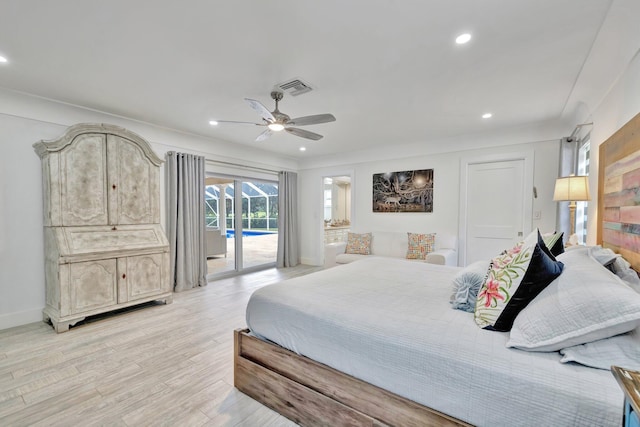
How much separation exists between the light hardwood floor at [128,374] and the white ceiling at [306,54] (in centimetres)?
250

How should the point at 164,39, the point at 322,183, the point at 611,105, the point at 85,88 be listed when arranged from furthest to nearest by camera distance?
the point at 322,183
the point at 85,88
the point at 611,105
the point at 164,39

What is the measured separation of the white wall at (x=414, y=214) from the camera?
3912mm

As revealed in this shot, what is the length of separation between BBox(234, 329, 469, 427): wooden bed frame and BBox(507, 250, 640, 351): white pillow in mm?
466

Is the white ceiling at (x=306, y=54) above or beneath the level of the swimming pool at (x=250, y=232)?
above

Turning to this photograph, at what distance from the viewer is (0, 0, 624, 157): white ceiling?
170 centimetres

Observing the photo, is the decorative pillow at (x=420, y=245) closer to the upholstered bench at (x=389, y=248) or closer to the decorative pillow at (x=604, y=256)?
the upholstered bench at (x=389, y=248)

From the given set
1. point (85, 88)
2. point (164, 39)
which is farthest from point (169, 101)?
point (164, 39)

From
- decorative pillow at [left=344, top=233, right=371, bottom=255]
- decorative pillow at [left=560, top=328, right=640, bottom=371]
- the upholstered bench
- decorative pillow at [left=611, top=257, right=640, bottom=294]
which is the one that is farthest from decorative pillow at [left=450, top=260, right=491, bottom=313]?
decorative pillow at [left=344, top=233, right=371, bottom=255]

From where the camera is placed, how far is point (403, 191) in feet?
16.8

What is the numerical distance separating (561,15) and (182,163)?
4520mm

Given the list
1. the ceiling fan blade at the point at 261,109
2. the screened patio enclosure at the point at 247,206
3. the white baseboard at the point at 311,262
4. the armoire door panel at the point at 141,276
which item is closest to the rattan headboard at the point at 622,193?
the ceiling fan blade at the point at 261,109

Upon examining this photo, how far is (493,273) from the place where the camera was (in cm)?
153

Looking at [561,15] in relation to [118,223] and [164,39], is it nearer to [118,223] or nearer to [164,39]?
[164,39]

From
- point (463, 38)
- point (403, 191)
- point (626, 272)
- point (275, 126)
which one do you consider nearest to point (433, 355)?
point (626, 272)
